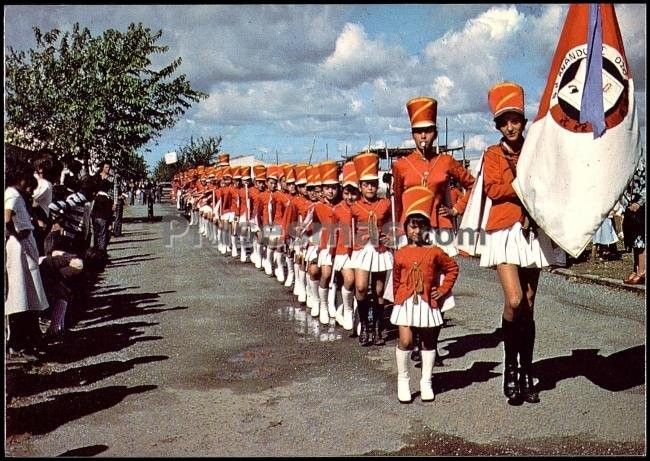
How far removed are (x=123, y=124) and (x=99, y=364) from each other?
21492 millimetres

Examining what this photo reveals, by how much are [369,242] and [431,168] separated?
1294mm

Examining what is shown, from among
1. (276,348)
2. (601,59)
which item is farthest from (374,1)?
(276,348)

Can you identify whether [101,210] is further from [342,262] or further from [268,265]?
[342,262]

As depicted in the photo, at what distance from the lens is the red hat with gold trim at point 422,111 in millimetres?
6652

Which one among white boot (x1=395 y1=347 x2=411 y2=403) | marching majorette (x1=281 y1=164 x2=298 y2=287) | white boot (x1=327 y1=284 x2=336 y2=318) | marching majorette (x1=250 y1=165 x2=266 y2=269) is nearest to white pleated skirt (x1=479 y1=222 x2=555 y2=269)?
white boot (x1=395 y1=347 x2=411 y2=403)

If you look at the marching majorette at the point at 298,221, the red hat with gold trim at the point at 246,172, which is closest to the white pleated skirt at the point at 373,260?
the marching majorette at the point at 298,221

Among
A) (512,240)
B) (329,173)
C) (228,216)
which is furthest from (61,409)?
(228,216)

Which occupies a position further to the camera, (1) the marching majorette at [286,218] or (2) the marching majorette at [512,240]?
(1) the marching majorette at [286,218]

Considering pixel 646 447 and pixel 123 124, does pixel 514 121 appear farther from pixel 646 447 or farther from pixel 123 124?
pixel 123 124

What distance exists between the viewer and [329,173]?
8.82 meters

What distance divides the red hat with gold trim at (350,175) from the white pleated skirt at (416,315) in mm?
2526

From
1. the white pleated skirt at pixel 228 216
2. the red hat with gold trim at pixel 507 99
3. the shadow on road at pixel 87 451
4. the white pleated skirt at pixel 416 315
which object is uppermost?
the red hat with gold trim at pixel 507 99

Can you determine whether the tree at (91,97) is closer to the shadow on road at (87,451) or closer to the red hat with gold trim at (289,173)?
the red hat with gold trim at (289,173)

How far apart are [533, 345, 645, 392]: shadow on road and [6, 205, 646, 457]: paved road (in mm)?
17
